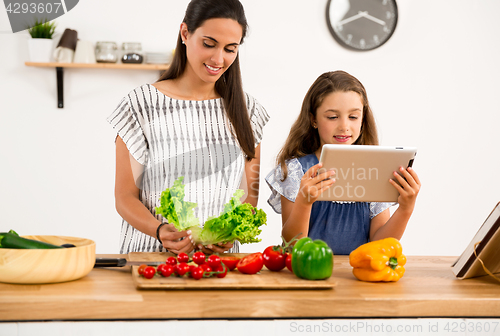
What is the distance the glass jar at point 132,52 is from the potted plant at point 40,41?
0.47m

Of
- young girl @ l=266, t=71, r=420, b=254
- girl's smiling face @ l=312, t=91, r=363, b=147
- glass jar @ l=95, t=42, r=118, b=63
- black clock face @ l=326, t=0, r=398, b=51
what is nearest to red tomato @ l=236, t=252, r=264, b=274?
young girl @ l=266, t=71, r=420, b=254

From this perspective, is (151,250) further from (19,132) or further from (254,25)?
(254,25)

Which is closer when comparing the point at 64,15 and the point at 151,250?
the point at 151,250

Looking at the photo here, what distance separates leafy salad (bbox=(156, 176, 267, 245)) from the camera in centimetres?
147

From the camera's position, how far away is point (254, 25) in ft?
11.5

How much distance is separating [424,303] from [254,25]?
9.03 ft

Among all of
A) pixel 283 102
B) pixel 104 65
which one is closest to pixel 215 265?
pixel 104 65

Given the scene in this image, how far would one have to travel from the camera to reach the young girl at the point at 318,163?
6.05 ft

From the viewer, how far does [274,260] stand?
4.31 ft

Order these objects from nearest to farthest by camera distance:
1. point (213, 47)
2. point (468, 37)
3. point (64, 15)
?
point (213, 47) → point (64, 15) → point (468, 37)

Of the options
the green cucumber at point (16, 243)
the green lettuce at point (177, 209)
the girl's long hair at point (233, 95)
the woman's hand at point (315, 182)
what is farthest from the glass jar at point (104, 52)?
the green cucumber at point (16, 243)

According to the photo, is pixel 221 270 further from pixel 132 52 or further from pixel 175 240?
pixel 132 52

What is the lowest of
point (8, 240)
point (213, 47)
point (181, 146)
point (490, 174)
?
point (490, 174)

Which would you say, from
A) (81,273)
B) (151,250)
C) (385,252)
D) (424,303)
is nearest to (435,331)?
(424,303)
